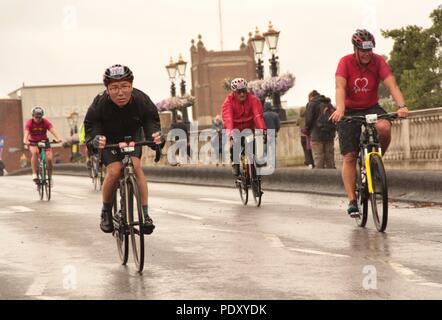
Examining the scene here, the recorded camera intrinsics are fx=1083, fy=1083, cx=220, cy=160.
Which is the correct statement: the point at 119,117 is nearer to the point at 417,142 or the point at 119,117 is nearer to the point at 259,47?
the point at 417,142

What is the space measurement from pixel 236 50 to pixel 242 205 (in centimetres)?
11435

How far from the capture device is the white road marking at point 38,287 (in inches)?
301

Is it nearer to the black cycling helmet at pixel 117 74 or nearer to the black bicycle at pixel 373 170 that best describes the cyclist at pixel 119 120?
the black cycling helmet at pixel 117 74

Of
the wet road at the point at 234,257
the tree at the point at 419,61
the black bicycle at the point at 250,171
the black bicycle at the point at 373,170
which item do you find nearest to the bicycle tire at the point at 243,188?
the black bicycle at the point at 250,171

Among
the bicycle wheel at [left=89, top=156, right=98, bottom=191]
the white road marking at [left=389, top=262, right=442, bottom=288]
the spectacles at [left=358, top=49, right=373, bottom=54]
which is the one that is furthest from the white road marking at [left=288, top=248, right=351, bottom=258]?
the bicycle wheel at [left=89, top=156, right=98, bottom=191]

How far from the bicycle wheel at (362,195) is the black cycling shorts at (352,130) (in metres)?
0.24

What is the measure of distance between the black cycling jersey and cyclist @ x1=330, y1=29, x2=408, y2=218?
2.86 meters

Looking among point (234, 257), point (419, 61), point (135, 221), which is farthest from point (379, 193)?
point (419, 61)

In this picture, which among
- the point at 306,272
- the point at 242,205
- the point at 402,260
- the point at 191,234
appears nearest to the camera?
the point at 306,272

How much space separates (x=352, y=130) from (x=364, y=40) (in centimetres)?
102

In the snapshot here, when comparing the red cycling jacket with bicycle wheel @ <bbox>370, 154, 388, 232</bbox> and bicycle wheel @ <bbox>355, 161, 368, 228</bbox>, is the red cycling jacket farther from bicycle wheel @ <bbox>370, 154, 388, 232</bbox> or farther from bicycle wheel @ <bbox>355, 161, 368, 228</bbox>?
bicycle wheel @ <bbox>370, 154, 388, 232</bbox>
